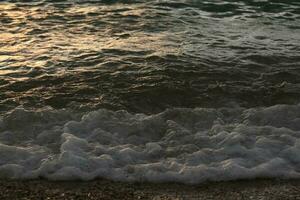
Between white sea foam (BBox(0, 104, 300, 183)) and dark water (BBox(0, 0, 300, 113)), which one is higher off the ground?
white sea foam (BBox(0, 104, 300, 183))

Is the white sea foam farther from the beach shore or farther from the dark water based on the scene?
the dark water

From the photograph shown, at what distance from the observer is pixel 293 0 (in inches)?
544

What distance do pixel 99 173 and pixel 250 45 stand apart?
541 centimetres

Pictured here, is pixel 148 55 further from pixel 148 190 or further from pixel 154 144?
pixel 148 190

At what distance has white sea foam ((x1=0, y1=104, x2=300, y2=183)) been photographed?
203 inches

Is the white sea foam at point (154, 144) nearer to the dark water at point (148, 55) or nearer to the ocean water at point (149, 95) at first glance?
the ocean water at point (149, 95)

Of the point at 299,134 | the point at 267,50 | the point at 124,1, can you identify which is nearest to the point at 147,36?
the point at 267,50

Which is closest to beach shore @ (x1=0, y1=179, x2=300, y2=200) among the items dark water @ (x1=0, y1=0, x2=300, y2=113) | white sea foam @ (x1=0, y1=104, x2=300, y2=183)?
white sea foam @ (x1=0, y1=104, x2=300, y2=183)

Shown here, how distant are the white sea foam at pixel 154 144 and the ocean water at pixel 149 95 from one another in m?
0.01

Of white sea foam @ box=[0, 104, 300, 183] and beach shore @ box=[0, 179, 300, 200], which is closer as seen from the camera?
beach shore @ box=[0, 179, 300, 200]

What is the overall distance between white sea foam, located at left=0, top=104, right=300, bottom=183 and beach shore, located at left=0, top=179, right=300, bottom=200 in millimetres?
110

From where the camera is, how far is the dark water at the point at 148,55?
284 inches

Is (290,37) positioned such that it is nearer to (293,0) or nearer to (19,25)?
(293,0)

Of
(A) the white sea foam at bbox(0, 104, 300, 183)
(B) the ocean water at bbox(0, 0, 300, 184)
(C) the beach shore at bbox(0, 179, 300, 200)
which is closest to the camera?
(C) the beach shore at bbox(0, 179, 300, 200)
